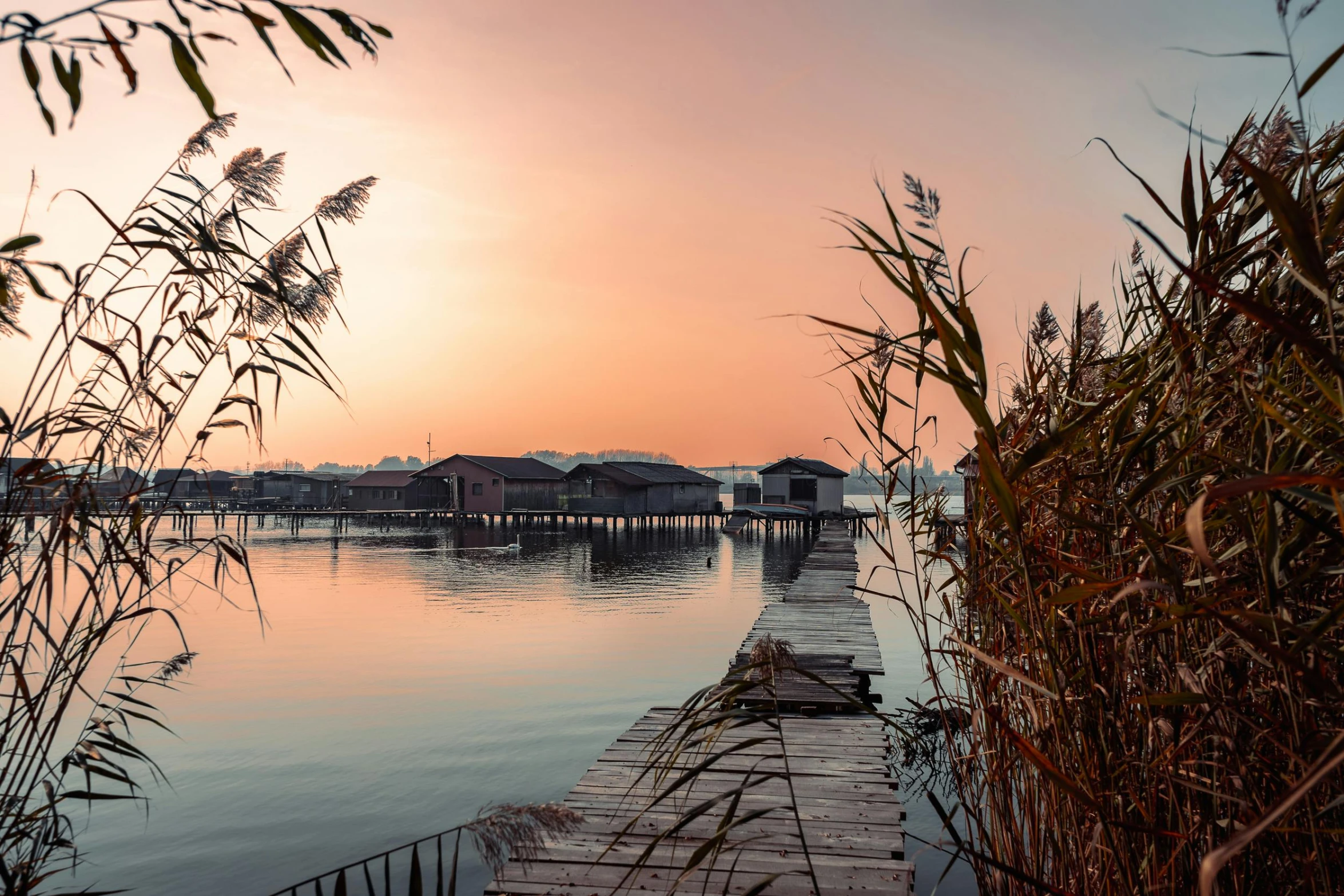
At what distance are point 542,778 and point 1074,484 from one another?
8.93 meters

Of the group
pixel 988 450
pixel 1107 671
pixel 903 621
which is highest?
pixel 988 450

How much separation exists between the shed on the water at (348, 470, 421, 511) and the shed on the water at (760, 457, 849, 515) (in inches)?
994

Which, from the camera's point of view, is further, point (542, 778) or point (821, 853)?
point (542, 778)

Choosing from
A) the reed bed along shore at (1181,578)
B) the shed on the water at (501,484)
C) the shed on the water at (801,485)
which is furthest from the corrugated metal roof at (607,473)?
the reed bed along shore at (1181,578)

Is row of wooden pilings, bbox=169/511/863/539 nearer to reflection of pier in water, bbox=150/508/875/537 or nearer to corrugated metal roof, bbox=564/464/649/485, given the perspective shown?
reflection of pier in water, bbox=150/508/875/537

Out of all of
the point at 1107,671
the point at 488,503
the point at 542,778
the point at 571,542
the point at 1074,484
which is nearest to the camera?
the point at 1107,671

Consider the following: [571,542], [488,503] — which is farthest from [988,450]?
[488,503]

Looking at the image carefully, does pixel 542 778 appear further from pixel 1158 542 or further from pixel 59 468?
pixel 1158 542

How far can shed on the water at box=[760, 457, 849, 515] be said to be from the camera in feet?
168

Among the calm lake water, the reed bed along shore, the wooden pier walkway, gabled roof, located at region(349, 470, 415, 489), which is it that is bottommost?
the calm lake water

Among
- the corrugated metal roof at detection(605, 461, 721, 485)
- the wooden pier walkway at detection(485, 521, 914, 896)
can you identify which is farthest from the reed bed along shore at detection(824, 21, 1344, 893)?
the corrugated metal roof at detection(605, 461, 721, 485)

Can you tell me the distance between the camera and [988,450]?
4.93 feet

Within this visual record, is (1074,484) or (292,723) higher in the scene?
(1074,484)

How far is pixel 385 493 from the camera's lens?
6144 centimetres
